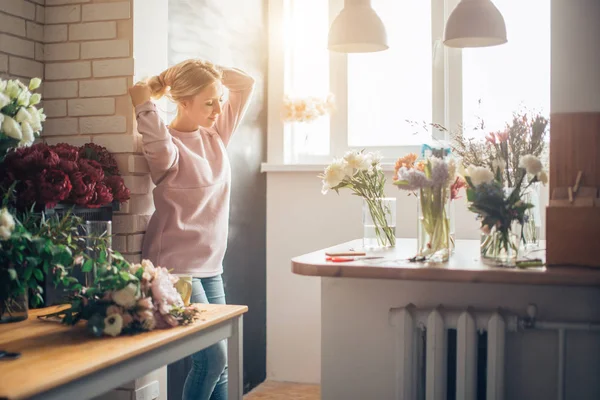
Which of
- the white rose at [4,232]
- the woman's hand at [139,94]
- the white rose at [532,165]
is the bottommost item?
the white rose at [4,232]

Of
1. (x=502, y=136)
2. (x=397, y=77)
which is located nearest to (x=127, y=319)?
(x=502, y=136)

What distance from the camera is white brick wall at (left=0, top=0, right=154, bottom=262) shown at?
2613 mm

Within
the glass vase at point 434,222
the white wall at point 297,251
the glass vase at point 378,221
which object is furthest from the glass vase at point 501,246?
the white wall at point 297,251

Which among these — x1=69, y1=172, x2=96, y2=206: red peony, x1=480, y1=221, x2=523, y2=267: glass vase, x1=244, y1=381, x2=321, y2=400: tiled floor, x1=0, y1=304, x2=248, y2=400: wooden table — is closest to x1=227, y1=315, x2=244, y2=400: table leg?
x1=0, y1=304, x2=248, y2=400: wooden table

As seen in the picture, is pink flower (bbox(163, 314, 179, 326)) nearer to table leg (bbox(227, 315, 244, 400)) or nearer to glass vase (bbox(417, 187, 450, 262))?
table leg (bbox(227, 315, 244, 400))

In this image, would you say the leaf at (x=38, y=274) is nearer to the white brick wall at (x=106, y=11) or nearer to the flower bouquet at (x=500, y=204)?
the white brick wall at (x=106, y=11)

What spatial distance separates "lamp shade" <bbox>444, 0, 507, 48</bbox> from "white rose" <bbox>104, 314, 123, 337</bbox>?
1.77 metres

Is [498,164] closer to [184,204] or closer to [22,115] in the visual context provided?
[184,204]

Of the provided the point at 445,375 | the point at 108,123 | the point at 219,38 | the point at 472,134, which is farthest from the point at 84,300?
the point at 472,134

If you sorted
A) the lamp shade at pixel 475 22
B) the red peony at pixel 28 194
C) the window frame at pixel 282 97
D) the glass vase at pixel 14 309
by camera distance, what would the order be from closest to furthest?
the glass vase at pixel 14 309 < the red peony at pixel 28 194 < the lamp shade at pixel 475 22 < the window frame at pixel 282 97

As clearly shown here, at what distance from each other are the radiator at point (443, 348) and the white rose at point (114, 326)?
36.8 inches

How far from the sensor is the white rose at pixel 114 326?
1772mm

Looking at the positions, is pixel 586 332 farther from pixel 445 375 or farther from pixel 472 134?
pixel 472 134

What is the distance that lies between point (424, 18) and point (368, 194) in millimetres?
1707
